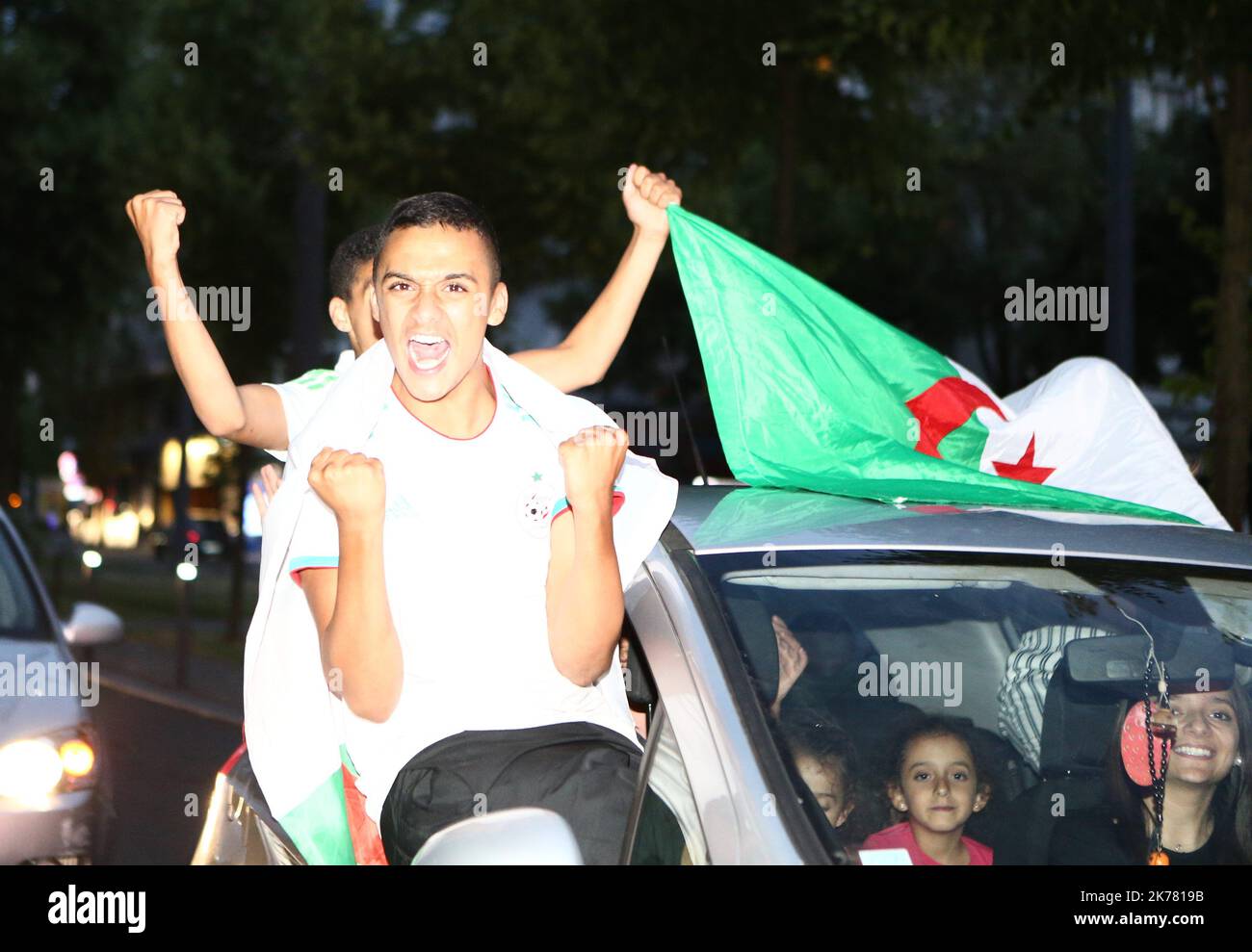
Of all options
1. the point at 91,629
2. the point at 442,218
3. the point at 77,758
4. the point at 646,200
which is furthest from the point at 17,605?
the point at 442,218

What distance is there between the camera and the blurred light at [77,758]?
5633mm

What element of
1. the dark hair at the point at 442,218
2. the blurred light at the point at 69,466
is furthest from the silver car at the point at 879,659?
the blurred light at the point at 69,466

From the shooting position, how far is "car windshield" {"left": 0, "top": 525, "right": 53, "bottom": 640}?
625 cm

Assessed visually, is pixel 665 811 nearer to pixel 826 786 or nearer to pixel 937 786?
pixel 826 786

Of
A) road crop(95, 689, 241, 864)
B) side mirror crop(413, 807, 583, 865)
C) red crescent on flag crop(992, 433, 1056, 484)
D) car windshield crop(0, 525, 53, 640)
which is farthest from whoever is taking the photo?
road crop(95, 689, 241, 864)

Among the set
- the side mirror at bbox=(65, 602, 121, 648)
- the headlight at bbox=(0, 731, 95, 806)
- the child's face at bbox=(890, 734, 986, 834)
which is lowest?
the headlight at bbox=(0, 731, 95, 806)

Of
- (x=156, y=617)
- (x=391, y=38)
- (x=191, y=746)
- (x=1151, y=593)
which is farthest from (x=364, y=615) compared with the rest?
(x=156, y=617)

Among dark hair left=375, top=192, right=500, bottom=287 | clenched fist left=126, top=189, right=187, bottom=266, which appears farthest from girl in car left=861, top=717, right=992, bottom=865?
clenched fist left=126, top=189, right=187, bottom=266

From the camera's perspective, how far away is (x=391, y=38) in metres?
17.0

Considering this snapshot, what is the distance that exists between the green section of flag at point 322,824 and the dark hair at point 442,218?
0.90 metres

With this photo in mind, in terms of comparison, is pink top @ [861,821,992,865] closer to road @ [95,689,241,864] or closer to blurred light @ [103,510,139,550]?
road @ [95,689,241,864]

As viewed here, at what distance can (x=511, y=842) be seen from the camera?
2.15 meters

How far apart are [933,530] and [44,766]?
3.47m

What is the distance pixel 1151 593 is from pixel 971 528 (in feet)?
1.09
